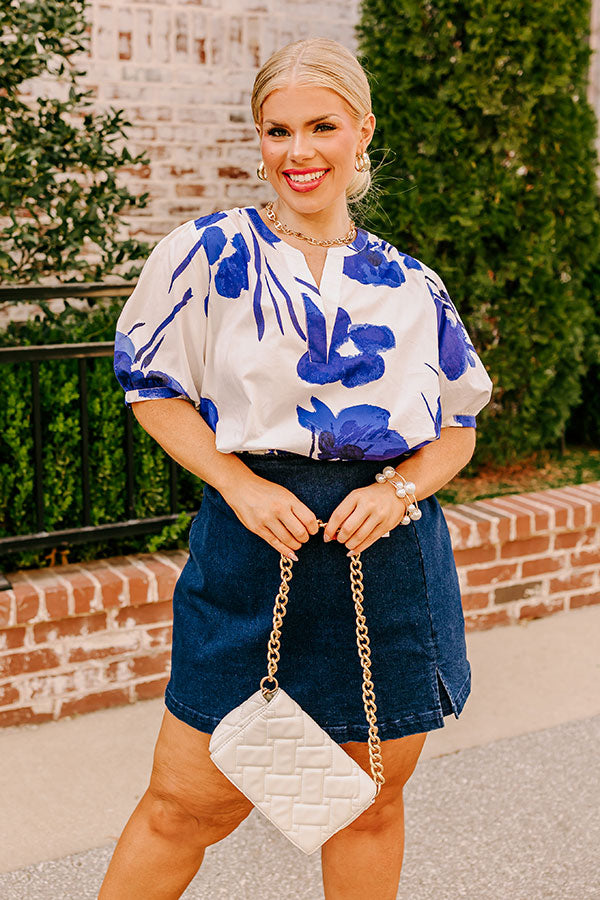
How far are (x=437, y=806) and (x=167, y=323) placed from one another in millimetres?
1751

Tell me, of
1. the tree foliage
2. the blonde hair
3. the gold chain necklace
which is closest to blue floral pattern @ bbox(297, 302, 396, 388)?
the gold chain necklace

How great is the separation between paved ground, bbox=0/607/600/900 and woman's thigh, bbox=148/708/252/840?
27.4 inches

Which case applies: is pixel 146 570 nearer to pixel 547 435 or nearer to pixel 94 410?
pixel 94 410

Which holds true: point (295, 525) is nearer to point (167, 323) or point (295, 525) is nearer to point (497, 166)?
point (167, 323)

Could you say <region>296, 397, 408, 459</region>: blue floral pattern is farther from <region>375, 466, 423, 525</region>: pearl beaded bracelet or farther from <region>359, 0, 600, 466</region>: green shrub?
<region>359, 0, 600, 466</region>: green shrub

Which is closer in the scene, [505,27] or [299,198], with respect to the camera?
[299,198]

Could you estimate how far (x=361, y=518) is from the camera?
1.58 meters

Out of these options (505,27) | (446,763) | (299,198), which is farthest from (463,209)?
(299,198)

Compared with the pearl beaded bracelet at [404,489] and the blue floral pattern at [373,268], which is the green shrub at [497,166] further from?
the pearl beaded bracelet at [404,489]

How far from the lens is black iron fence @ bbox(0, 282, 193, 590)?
318 cm

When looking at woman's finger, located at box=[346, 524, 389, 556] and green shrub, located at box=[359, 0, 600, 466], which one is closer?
woman's finger, located at box=[346, 524, 389, 556]

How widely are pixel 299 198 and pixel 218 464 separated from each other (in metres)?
0.48

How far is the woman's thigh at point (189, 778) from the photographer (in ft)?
5.48

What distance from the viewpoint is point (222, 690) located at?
1652mm
